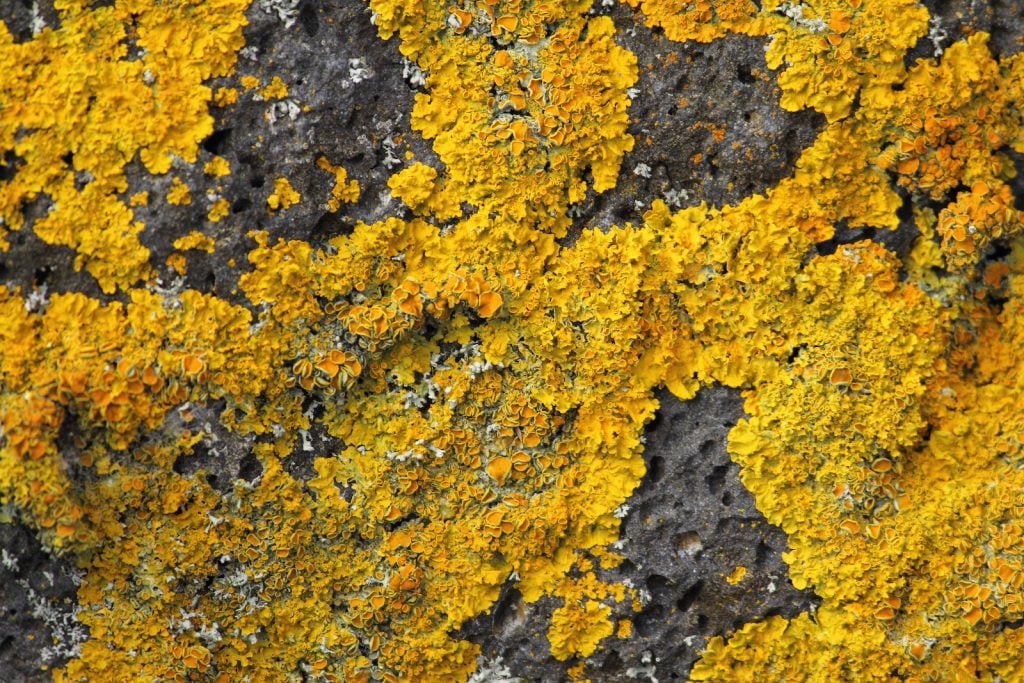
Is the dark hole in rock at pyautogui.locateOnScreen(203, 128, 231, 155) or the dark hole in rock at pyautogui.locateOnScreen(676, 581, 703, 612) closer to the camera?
the dark hole in rock at pyautogui.locateOnScreen(203, 128, 231, 155)

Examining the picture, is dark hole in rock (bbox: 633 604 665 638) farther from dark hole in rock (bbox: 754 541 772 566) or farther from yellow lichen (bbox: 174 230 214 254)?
yellow lichen (bbox: 174 230 214 254)

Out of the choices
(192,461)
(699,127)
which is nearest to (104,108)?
(192,461)

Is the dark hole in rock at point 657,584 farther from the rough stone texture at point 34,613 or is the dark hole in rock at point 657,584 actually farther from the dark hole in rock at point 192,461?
the rough stone texture at point 34,613

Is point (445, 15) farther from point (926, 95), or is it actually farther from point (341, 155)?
point (926, 95)

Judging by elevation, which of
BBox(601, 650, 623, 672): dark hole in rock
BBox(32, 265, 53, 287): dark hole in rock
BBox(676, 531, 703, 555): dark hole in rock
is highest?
BBox(32, 265, 53, 287): dark hole in rock

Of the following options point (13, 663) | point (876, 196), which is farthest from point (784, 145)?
point (13, 663)

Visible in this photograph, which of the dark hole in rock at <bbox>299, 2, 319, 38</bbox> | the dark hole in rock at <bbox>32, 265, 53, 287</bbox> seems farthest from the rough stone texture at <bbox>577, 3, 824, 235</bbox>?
the dark hole in rock at <bbox>32, 265, 53, 287</bbox>
